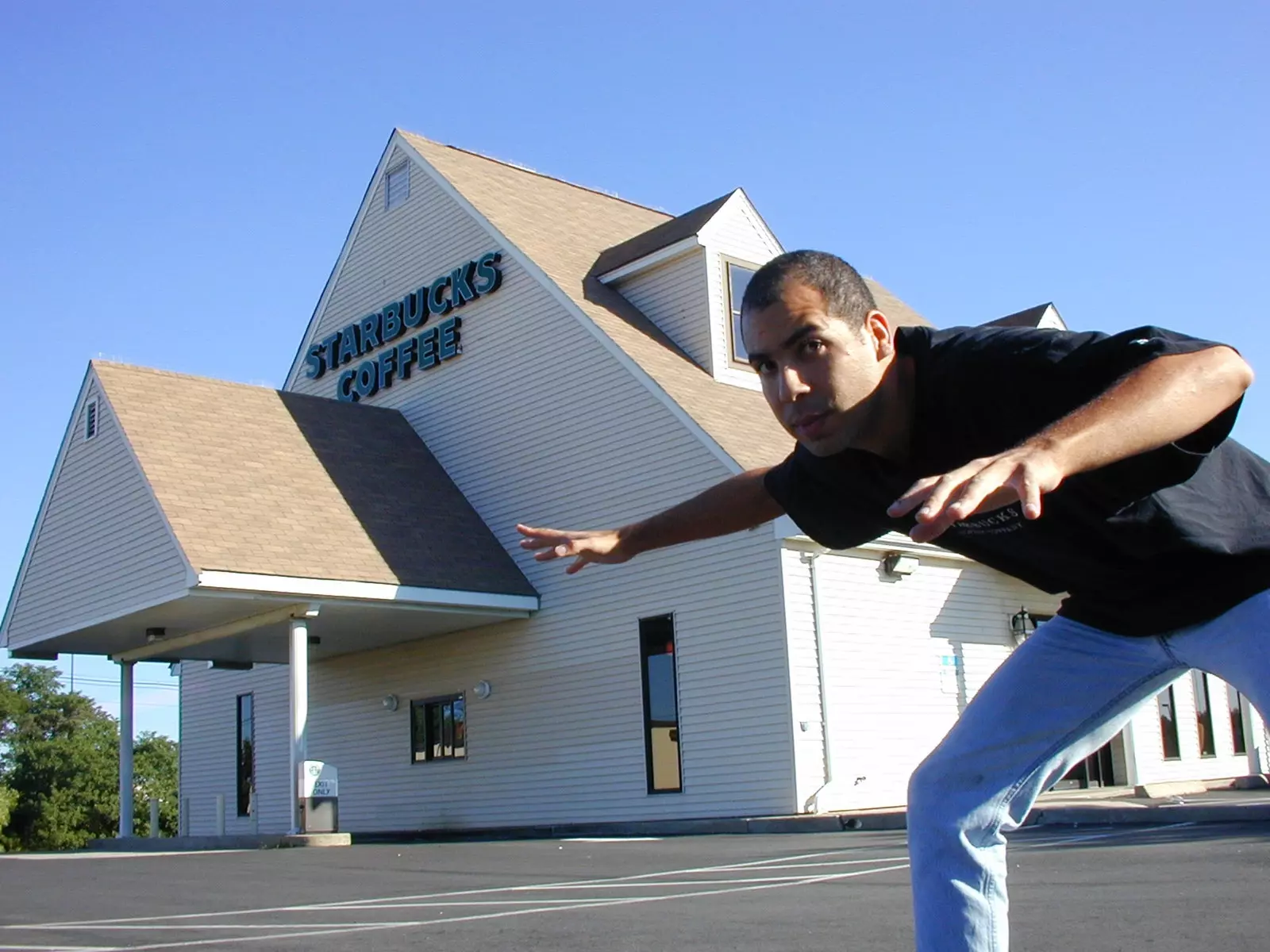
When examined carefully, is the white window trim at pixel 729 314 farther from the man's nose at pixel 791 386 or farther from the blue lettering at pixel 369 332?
the man's nose at pixel 791 386

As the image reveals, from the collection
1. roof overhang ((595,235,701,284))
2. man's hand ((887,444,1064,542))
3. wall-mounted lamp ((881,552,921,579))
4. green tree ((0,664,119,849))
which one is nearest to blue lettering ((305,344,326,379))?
roof overhang ((595,235,701,284))

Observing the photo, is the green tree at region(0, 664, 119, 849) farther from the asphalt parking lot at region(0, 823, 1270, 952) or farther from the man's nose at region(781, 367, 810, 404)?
the man's nose at region(781, 367, 810, 404)

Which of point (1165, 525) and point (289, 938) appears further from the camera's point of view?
point (289, 938)

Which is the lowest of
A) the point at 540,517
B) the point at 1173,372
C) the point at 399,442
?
the point at 1173,372

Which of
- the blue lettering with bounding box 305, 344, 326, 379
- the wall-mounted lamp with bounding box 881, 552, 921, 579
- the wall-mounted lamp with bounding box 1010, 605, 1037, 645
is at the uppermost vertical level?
the blue lettering with bounding box 305, 344, 326, 379

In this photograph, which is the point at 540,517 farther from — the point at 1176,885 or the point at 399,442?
the point at 1176,885

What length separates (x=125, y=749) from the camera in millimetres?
21922

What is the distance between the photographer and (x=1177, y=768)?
79.8 ft

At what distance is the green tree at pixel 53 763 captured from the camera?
59.5 metres

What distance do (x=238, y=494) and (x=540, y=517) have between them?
4.31 metres

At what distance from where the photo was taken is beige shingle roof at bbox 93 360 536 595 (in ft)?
60.3

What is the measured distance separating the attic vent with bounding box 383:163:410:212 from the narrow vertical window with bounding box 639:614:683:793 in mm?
9674

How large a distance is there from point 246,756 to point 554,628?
9.18m

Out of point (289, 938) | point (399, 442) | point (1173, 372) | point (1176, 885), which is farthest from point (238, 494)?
point (1173, 372)
